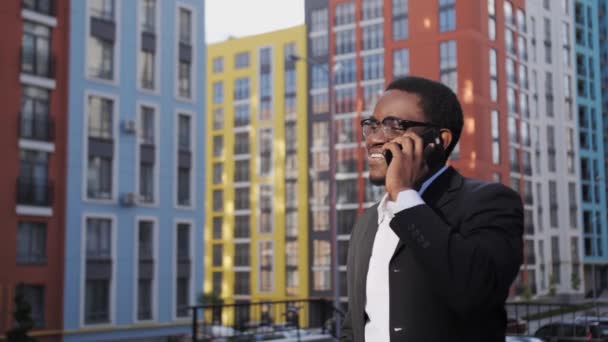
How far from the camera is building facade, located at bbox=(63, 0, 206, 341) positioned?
495 inches

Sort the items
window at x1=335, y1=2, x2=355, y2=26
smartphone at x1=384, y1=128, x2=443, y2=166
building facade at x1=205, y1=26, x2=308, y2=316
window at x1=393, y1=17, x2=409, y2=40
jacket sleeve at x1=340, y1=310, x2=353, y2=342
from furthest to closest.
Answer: building facade at x1=205, y1=26, x2=308, y2=316
window at x1=335, y1=2, x2=355, y2=26
window at x1=393, y1=17, x2=409, y2=40
jacket sleeve at x1=340, y1=310, x2=353, y2=342
smartphone at x1=384, y1=128, x2=443, y2=166

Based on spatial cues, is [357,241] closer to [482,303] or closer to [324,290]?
[482,303]

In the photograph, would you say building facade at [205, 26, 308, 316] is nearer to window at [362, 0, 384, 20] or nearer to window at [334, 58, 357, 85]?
window at [334, 58, 357, 85]

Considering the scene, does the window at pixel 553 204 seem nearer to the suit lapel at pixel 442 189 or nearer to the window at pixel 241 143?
the suit lapel at pixel 442 189

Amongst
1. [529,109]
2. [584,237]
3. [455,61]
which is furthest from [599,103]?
[455,61]

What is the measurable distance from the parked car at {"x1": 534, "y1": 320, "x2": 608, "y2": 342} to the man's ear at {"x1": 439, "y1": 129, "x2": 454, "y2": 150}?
4.42 meters

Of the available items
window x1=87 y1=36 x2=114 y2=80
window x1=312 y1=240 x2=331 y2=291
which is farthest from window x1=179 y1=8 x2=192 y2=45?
window x1=312 y1=240 x2=331 y2=291

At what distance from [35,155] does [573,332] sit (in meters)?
8.99

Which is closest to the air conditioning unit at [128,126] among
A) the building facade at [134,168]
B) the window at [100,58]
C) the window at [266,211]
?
the building facade at [134,168]

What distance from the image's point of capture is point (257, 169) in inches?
1113

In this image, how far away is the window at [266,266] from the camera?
26.5 metres

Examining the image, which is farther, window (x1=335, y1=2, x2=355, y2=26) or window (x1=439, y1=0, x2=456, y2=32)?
window (x1=335, y1=2, x2=355, y2=26)

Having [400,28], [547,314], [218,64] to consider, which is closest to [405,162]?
[547,314]

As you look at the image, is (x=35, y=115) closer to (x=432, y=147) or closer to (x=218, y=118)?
(x=432, y=147)
